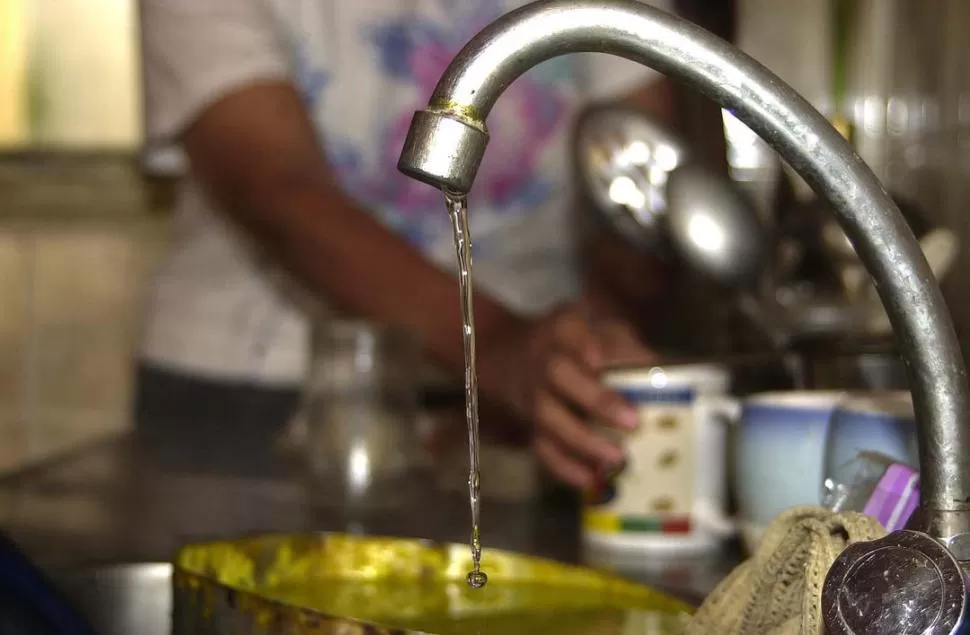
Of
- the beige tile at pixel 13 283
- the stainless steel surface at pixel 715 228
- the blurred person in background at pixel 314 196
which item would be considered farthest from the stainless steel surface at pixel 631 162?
the beige tile at pixel 13 283

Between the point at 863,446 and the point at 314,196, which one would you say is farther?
the point at 314,196

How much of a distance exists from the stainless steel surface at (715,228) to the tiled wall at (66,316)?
1235 millimetres

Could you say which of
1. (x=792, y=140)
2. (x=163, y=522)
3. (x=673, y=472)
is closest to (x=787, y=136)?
(x=792, y=140)

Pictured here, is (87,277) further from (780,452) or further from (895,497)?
(895,497)

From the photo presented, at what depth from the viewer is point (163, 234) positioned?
1.76m

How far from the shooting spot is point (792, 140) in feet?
1.04

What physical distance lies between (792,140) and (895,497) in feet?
0.45

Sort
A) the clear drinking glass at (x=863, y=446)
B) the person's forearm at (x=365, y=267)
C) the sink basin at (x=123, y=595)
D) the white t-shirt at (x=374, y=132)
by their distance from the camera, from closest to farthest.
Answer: the clear drinking glass at (x=863, y=446) → the sink basin at (x=123, y=595) → the person's forearm at (x=365, y=267) → the white t-shirt at (x=374, y=132)

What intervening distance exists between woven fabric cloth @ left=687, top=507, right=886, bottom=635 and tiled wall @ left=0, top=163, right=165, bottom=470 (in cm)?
150

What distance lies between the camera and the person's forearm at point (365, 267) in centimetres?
94

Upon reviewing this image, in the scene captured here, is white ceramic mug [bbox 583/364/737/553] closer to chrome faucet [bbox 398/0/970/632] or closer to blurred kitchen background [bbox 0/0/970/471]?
chrome faucet [bbox 398/0/970/632]

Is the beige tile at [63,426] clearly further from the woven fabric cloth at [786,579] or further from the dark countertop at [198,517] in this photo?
the woven fabric cloth at [786,579]

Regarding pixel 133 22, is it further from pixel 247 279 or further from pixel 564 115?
pixel 564 115

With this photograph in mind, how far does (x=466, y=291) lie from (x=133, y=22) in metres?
1.62
